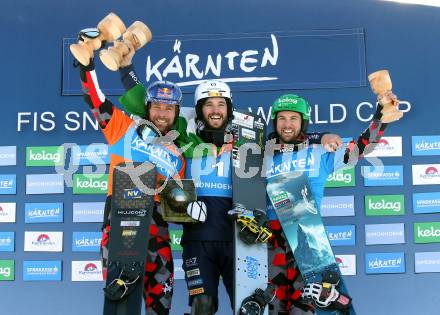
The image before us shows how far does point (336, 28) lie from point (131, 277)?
3.06 meters

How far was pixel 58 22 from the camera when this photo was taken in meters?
5.59

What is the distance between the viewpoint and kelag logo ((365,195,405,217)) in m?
5.21

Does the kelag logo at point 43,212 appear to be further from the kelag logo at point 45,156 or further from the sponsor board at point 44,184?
the kelag logo at point 45,156

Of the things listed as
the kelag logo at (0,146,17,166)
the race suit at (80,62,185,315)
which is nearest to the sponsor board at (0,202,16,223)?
the kelag logo at (0,146,17,166)

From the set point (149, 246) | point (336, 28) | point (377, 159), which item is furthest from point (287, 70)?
point (149, 246)

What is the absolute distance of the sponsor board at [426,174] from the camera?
5223mm

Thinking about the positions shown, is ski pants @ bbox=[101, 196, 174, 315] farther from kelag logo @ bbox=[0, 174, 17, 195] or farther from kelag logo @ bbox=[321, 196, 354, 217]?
kelag logo @ bbox=[0, 174, 17, 195]

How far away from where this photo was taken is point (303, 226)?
3.85 metres

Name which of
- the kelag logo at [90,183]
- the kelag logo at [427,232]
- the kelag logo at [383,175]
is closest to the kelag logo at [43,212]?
the kelag logo at [90,183]

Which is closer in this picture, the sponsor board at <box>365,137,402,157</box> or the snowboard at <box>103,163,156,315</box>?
→ the snowboard at <box>103,163,156,315</box>

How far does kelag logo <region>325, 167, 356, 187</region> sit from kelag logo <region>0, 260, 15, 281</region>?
113 inches

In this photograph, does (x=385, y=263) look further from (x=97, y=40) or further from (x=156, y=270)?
(x=97, y=40)

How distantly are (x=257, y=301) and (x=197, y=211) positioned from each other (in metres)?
0.64

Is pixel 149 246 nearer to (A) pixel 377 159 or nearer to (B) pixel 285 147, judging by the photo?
(B) pixel 285 147
